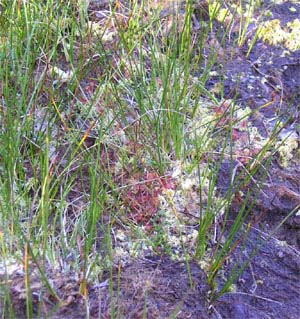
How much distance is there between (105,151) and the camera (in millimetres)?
1772

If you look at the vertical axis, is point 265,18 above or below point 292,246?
above

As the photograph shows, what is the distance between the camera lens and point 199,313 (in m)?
1.40

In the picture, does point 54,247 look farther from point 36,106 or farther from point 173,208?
point 36,106

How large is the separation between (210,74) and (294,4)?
24.4 inches

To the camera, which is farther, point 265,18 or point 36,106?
point 265,18

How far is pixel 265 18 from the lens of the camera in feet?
7.48

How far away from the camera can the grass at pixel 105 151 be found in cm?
145

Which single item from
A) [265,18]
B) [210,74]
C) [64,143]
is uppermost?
[265,18]

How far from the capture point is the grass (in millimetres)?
1446

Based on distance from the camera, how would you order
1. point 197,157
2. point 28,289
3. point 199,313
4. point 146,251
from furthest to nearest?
point 197,157
point 146,251
point 199,313
point 28,289

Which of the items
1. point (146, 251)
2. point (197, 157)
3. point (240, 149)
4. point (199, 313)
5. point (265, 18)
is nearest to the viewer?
point (199, 313)

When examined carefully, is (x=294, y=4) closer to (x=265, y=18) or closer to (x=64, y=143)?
(x=265, y=18)

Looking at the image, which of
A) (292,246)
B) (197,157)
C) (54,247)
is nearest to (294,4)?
(197,157)

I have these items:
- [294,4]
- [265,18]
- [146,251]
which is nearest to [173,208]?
[146,251]
